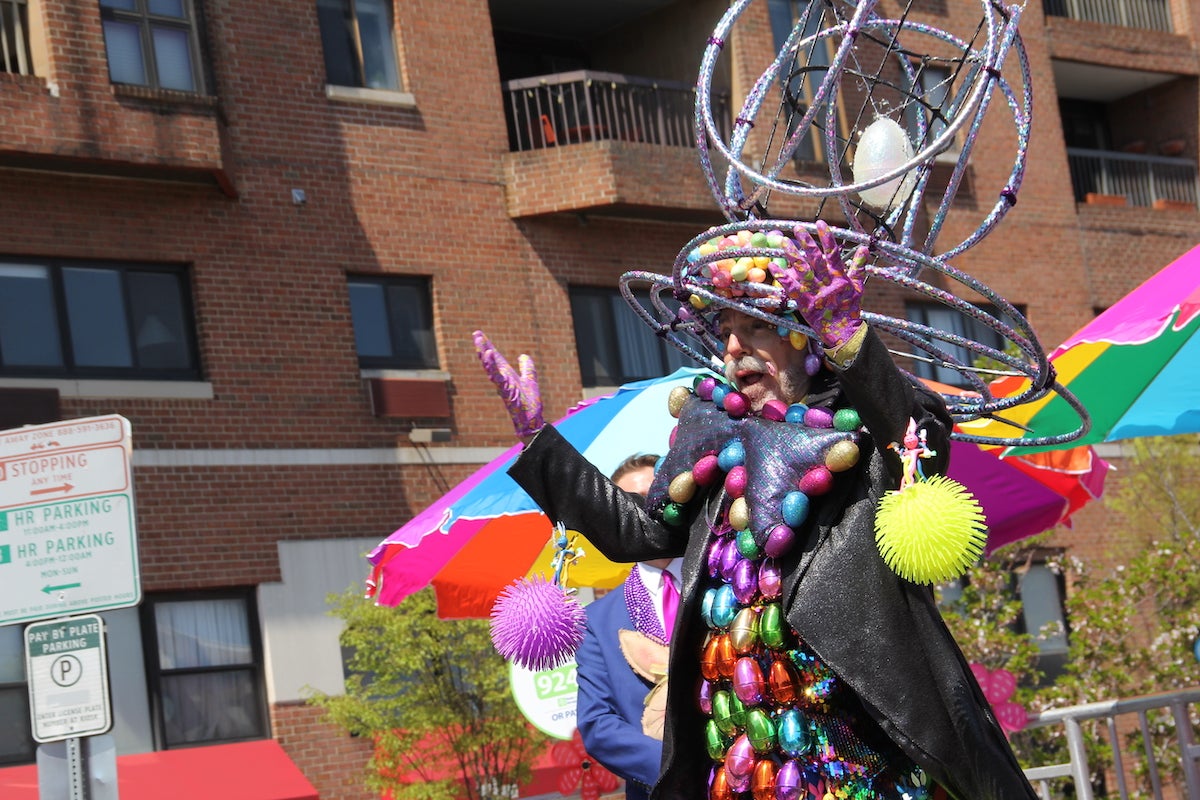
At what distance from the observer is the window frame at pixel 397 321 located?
16.6 m

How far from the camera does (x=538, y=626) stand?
4.50m

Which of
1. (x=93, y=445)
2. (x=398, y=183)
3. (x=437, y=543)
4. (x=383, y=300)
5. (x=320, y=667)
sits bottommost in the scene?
(x=320, y=667)

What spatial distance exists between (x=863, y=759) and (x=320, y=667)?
11.7 meters

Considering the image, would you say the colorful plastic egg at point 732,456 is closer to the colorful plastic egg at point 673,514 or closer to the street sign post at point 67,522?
the colorful plastic egg at point 673,514

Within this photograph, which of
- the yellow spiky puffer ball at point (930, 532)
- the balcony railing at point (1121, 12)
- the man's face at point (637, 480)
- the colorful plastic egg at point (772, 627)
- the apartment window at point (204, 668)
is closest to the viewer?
the yellow spiky puffer ball at point (930, 532)

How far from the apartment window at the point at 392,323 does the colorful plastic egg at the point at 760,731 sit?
42.0 ft

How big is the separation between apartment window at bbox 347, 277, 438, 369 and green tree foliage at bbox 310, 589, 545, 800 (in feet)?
13.1

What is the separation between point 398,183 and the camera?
17.1 metres

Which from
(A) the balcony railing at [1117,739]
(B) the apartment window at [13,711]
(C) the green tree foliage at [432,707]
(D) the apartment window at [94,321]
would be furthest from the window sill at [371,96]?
(A) the balcony railing at [1117,739]

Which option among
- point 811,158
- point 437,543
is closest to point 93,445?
point 437,543

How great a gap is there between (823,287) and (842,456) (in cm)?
49

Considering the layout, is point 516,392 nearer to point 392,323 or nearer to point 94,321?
point 94,321

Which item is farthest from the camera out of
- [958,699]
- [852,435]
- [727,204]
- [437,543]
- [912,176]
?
[437,543]

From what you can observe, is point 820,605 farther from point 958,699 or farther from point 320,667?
point 320,667
